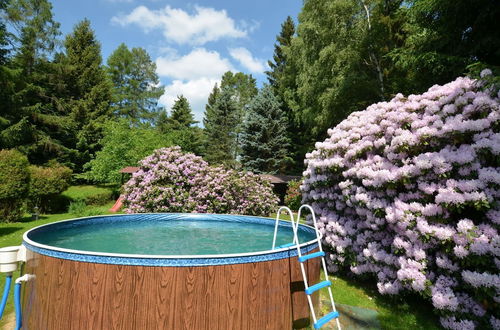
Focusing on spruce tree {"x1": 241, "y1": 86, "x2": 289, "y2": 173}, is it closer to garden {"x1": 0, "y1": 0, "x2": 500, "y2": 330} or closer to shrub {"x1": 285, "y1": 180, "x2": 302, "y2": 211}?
garden {"x1": 0, "y1": 0, "x2": 500, "y2": 330}

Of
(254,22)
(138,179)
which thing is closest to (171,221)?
(138,179)

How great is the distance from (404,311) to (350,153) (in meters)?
3.24

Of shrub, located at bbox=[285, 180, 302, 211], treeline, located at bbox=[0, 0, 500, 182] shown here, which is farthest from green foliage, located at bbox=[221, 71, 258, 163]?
shrub, located at bbox=[285, 180, 302, 211]

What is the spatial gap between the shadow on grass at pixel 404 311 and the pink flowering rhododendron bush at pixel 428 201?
0.97ft

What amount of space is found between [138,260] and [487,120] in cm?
567

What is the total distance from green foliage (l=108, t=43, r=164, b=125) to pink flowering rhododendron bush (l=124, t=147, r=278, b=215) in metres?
26.4

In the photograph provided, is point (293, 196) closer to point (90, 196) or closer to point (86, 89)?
point (90, 196)

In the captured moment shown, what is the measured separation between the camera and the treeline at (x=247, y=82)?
34.6 feet

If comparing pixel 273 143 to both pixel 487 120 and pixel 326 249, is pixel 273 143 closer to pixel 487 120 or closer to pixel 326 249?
pixel 326 249

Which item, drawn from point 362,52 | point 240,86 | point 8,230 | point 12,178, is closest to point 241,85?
point 240,86

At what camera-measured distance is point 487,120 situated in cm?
461

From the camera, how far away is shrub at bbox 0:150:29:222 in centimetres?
1070

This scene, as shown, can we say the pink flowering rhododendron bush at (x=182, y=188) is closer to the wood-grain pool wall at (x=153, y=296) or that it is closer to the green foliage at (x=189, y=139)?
the wood-grain pool wall at (x=153, y=296)

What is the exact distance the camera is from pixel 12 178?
10.9m
